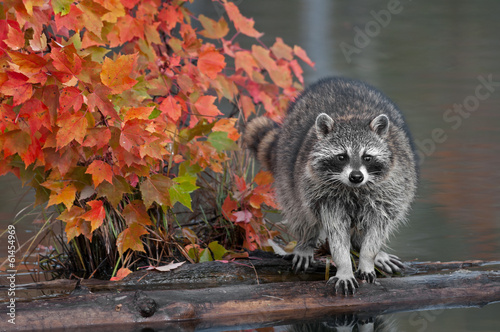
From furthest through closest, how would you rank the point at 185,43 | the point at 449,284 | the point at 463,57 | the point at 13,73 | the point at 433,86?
the point at 463,57 < the point at 433,86 < the point at 185,43 < the point at 449,284 < the point at 13,73

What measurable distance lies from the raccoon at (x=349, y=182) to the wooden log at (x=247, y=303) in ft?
0.41

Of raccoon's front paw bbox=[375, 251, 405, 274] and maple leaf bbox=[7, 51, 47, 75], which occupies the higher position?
maple leaf bbox=[7, 51, 47, 75]

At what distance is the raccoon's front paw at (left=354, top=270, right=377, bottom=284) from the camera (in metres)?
3.92

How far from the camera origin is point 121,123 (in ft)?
11.7

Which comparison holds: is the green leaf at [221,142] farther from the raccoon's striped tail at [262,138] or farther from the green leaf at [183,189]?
the raccoon's striped tail at [262,138]

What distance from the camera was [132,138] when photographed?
353 cm

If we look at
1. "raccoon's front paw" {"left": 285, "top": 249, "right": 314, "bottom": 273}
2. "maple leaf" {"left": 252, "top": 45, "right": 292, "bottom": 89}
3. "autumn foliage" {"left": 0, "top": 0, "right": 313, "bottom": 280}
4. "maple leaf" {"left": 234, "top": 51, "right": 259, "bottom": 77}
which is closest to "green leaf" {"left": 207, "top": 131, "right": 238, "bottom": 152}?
"autumn foliage" {"left": 0, "top": 0, "right": 313, "bottom": 280}

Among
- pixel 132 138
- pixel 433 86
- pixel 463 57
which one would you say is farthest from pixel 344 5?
pixel 132 138

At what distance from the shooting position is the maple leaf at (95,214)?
3.85 metres

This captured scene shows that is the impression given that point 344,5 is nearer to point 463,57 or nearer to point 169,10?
point 463,57

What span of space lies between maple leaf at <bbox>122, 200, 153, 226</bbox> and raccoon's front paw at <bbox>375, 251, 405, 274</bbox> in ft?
4.25

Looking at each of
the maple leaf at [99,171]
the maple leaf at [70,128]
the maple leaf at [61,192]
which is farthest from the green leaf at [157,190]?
the maple leaf at [70,128]

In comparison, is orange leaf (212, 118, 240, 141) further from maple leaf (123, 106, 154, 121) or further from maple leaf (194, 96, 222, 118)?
maple leaf (123, 106, 154, 121)

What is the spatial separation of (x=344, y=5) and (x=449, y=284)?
49.4ft
